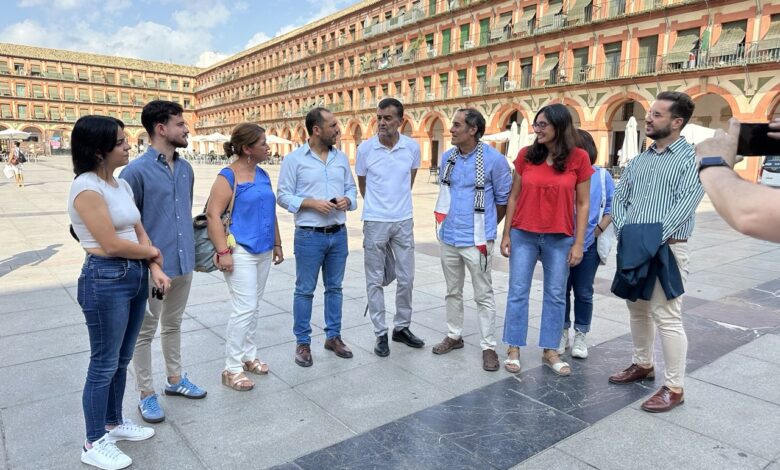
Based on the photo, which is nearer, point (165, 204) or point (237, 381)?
point (165, 204)

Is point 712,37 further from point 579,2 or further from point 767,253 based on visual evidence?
point 767,253

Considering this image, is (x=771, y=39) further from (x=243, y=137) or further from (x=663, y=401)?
(x=243, y=137)

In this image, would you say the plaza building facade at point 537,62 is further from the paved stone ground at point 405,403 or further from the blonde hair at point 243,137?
the blonde hair at point 243,137

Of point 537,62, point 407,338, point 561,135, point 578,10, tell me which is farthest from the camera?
point 537,62

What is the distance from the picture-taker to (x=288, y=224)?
36.6ft

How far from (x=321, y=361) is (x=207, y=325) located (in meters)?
1.36

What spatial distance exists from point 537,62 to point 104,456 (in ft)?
101

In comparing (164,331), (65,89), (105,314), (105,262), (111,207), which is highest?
(65,89)

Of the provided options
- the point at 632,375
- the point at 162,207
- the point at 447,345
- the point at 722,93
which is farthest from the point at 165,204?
the point at 722,93

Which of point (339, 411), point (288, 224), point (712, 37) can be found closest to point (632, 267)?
point (339, 411)

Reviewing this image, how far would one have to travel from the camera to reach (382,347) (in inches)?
165

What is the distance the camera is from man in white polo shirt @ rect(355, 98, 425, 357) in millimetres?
4117

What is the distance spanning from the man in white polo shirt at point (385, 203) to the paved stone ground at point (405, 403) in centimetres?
52

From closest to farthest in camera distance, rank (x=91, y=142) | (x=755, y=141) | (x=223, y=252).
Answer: (x=755, y=141)
(x=91, y=142)
(x=223, y=252)
